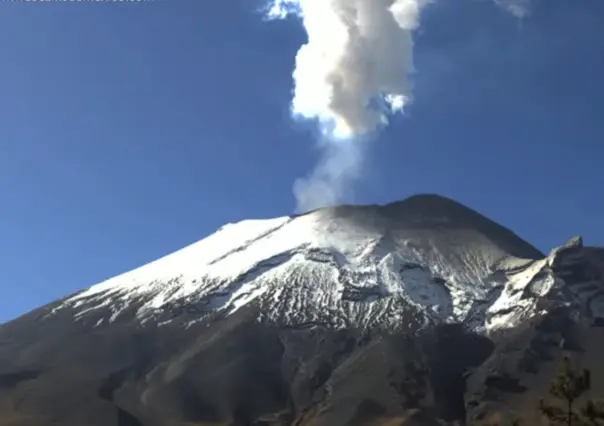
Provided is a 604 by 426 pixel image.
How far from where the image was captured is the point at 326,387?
18588cm

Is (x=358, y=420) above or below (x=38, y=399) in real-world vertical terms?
below

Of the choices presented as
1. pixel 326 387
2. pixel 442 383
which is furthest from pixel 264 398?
pixel 442 383

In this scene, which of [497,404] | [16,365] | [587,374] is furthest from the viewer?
[16,365]

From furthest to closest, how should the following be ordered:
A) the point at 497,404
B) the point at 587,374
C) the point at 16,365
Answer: the point at 16,365 → the point at 497,404 → the point at 587,374

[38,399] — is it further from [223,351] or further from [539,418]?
[539,418]

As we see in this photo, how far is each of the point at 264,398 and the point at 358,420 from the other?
22.3m

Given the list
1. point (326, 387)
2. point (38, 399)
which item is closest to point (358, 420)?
point (326, 387)

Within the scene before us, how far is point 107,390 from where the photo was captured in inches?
7136

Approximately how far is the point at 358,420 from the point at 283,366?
32.2 meters

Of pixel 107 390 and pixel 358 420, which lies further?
pixel 107 390

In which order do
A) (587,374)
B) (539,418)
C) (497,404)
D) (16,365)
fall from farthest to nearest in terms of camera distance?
1. (16,365)
2. (497,404)
3. (539,418)
4. (587,374)

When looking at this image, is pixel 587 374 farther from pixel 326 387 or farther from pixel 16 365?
pixel 16 365

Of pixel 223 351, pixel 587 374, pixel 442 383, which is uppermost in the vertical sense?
pixel 223 351

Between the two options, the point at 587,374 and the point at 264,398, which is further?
the point at 264,398
